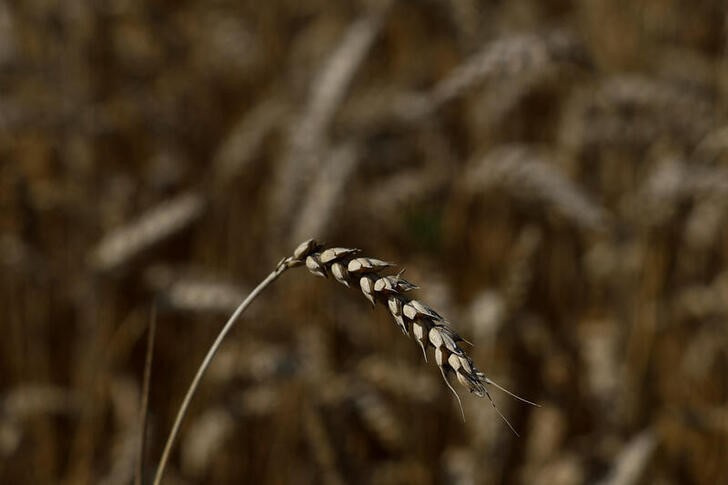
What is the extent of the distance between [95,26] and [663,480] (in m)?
1.98

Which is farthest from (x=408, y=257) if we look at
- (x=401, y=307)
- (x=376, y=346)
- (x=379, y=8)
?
(x=401, y=307)

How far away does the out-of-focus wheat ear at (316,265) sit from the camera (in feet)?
2.49

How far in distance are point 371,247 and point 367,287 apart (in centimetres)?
174

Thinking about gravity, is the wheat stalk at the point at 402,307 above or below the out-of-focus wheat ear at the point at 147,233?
below

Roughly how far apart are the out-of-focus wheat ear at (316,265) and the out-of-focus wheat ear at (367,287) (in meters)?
0.04

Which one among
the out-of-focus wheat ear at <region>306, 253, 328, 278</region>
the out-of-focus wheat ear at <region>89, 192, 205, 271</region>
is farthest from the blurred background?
the out-of-focus wheat ear at <region>306, 253, 328, 278</region>

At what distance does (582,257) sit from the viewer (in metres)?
2.61

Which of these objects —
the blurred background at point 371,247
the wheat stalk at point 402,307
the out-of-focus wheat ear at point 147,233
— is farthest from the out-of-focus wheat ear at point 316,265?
the out-of-focus wheat ear at point 147,233

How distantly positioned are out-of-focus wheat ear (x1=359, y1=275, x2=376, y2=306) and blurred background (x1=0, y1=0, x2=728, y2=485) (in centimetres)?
84

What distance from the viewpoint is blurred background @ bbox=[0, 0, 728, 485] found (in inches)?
74.9

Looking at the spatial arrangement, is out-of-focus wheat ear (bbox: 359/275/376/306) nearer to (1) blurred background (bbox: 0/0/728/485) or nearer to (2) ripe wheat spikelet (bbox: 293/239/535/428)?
(2) ripe wheat spikelet (bbox: 293/239/535/428)

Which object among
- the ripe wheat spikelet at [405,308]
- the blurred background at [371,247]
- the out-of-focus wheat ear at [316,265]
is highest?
the blurred background at [371,247]

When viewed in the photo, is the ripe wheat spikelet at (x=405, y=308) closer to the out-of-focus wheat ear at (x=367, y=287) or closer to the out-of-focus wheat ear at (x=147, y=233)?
the out-of-focus wheat ear at (x=367, y=287)

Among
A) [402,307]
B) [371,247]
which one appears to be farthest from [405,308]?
[371,247]
